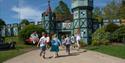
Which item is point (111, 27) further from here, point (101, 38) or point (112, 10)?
point (112, 10)

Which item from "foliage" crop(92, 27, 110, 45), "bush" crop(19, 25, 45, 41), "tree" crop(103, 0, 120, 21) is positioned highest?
"tree" crop(103, 0, 120, 21)

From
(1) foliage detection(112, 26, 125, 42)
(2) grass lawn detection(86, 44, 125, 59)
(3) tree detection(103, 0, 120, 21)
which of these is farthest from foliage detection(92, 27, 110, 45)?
(3) tree detection(103, 0, 120, 21)

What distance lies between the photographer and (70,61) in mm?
17078

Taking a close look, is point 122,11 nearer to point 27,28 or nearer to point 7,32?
point 27,28

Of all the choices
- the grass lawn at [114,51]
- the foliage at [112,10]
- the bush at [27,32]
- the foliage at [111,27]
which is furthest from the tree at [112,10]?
the grass lawn at [114,51]

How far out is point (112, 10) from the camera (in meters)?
58.7

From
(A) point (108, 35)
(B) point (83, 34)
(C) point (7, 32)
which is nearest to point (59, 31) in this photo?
(B) point (83, 34)

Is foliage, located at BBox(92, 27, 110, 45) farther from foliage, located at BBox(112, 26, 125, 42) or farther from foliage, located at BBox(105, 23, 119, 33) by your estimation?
foliage, located at BBox(105, 23, 119, 33)

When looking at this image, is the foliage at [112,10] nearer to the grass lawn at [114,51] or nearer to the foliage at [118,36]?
the foliage at [118,36]

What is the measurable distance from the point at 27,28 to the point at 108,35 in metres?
12.1

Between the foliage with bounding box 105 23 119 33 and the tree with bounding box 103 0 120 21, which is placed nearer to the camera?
the foliage with bounding box 105 23 119 33

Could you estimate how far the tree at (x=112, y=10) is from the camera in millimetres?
56469

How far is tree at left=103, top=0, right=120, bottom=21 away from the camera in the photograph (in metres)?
56.5

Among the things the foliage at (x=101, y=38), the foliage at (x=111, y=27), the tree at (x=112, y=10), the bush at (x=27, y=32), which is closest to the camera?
the foliage at (x=101, y=38)
